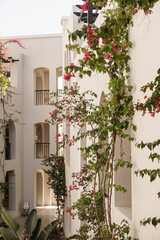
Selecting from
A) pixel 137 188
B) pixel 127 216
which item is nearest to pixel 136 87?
pixel 137 188

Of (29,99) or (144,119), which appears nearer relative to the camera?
(144,119)

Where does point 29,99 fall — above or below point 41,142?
above

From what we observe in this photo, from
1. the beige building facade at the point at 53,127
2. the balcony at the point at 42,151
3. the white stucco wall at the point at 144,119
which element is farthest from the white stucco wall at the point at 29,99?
the white stucco wall at the point at 144,119

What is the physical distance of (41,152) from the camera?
1811 cm

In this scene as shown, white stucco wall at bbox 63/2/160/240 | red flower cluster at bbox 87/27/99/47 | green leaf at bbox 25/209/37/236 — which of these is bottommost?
green leaf at bbox 25/209/37/236

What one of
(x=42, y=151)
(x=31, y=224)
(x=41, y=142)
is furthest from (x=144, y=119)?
(x=41, y=142)

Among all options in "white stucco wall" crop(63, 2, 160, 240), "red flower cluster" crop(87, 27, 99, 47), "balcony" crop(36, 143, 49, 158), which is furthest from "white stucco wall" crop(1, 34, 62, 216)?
"red flower cluster" crop(87, 27, 99, 47)

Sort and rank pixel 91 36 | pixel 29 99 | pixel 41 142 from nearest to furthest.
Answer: pixel 91 36 < pixel 29 99 < pixel 41 142

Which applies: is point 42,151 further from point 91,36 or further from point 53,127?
point 91,36

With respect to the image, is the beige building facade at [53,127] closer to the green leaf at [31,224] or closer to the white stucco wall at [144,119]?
the white stucco wall at [144,119]

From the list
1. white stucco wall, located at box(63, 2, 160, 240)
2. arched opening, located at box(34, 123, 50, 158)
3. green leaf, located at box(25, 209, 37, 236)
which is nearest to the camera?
white stucco wall, located at box(63, 2, 160, 240)

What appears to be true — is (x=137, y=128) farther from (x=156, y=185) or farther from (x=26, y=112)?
(x=26, y=112)

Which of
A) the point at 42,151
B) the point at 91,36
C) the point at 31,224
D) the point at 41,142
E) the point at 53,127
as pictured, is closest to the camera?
the point at 91,36

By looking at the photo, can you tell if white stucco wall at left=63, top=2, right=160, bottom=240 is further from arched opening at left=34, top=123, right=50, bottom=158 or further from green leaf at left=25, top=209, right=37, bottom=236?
arched opening at left=34, top=123, right=50, bottom=158
